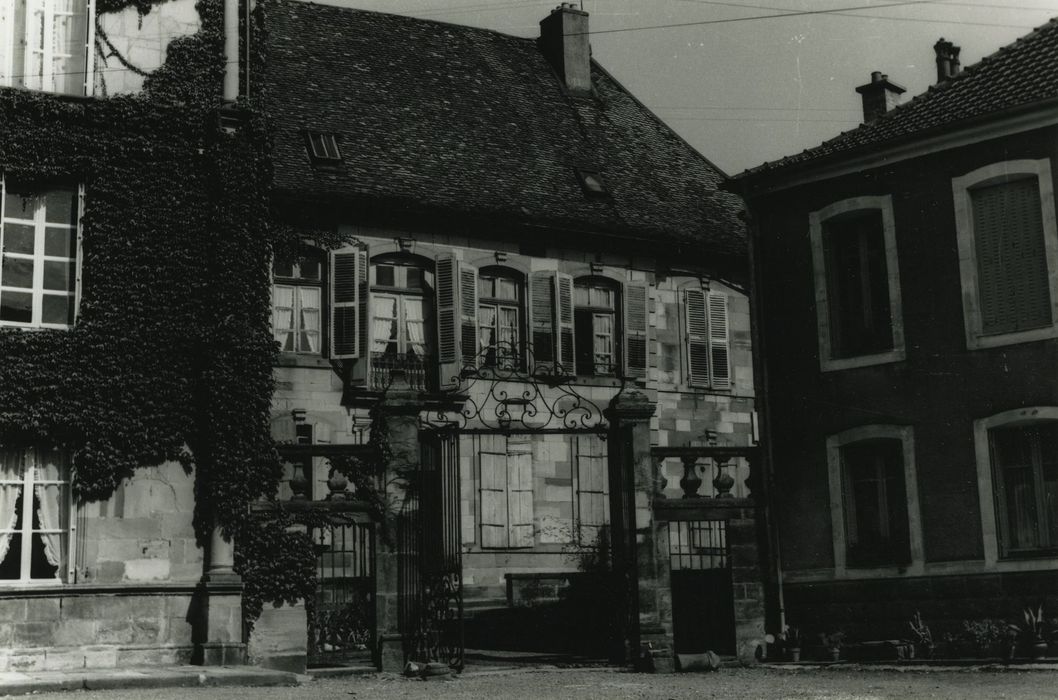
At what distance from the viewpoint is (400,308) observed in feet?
78.7

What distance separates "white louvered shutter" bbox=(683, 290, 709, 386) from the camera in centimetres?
2658

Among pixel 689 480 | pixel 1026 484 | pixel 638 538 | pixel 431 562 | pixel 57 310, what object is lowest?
pixel 431 562

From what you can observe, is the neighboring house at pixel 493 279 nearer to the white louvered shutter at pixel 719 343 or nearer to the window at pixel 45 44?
the white louvered shutter at pixel 719 343

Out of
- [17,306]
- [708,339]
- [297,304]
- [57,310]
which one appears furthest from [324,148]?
[708,339]

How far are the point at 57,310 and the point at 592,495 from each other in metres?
10.0

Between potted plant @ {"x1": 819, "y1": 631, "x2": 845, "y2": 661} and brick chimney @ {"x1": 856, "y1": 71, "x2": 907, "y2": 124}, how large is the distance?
10.7 metres

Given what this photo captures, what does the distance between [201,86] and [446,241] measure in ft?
21.4

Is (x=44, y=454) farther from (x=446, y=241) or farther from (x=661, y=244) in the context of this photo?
(x=661, y=244)

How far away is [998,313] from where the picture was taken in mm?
18359

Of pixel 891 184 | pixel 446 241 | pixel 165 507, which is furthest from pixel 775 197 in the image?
pixel 165 507

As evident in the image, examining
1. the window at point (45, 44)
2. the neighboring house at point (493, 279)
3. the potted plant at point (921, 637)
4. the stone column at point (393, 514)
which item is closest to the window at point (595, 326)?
the neighboring house at point (493, 279)

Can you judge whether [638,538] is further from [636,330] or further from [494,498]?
[636,330]

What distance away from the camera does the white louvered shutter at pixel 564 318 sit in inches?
984

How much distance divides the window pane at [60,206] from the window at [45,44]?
1302 millimetres
